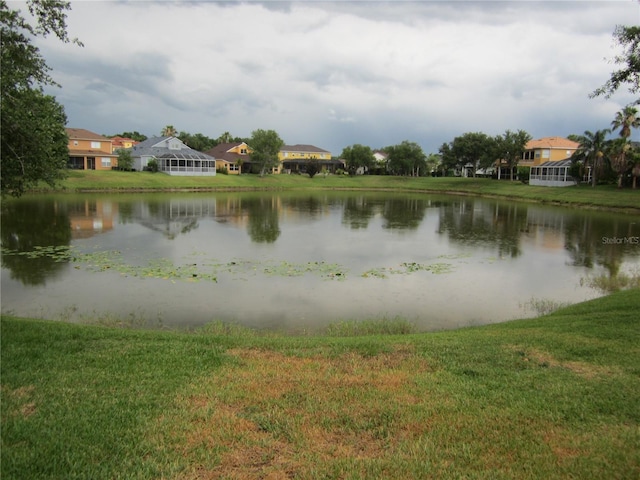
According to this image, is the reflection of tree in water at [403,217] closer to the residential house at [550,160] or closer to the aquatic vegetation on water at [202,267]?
the aquatic vegetation on water at [202,267]

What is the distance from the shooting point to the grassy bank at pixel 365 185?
49250 millimetres

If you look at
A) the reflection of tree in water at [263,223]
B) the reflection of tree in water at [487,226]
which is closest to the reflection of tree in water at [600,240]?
the reflection of tree in water at [487,226]

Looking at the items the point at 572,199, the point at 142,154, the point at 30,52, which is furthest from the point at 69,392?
the point at 142,154

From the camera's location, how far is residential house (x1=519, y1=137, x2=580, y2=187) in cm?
6330

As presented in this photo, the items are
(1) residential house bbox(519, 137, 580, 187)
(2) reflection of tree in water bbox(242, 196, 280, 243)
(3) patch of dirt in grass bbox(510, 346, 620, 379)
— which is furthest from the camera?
(1) residential house bbox(519, 137, 580, 187)

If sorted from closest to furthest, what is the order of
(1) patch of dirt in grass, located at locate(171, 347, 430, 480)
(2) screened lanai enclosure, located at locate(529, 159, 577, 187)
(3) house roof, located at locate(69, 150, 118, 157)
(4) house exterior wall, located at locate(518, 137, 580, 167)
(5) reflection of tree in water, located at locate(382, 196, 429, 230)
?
(1) patch of dirt in grass, located at locate(171, 347, 430, 480) → (5) reflection of tree in water, located at locate(382, 196, 429, 230) → (2) screened lanai enclosure, located at locate(529, 159, 577, 187) → (3) house roof, located at locate(69, 150, 118, 157) → (4) house exterior wall, located at locate(518, 137, 580, 167)

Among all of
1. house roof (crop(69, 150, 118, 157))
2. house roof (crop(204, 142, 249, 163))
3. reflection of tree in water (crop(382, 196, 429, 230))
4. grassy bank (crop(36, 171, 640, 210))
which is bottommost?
reflection of tree in water (crop(382, 196, 429, 230))

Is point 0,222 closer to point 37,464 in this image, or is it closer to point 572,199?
point 37,464

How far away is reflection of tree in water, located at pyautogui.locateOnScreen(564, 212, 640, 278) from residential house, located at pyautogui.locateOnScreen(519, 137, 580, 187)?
25.8m

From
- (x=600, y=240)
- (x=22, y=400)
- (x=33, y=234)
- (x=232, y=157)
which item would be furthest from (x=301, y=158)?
(x=22, y=400)

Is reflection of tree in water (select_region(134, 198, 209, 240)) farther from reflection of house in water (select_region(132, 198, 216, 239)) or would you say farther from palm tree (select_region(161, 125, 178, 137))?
palm tree (select_region(161, 125, 178, 137))

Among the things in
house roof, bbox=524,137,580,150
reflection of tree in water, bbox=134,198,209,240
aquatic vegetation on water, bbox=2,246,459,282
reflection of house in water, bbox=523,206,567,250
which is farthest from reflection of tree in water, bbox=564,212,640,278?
house roof, bbox=524,137,580,150

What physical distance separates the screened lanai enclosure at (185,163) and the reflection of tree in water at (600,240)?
52051 mm

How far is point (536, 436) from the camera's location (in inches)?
188
